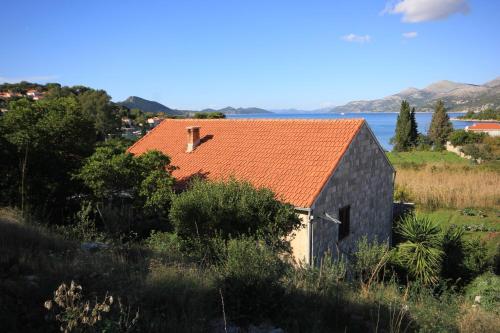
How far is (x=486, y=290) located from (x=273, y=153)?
→ 822 centimetres

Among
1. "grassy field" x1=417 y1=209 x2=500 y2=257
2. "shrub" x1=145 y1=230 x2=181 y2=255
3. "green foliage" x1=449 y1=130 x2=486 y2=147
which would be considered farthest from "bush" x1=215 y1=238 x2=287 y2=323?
"green foliage" x1=449 y1=130 x2=486 y2=147

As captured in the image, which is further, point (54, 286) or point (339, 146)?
point (339, 146)

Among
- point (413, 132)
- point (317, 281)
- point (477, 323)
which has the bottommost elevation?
point (477, 323)

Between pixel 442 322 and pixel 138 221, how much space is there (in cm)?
963

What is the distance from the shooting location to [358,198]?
14.8 meters

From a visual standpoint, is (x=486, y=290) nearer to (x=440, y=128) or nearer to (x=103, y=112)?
(x=103, y=112)

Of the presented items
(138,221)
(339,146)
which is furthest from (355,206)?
(138,221)

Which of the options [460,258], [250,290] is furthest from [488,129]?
[250,290]

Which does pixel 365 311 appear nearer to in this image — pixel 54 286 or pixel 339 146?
pixel 54 286

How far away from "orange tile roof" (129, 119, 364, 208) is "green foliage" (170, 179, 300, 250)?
3.06 feet

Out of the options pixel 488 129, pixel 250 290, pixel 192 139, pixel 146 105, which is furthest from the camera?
pixel 146 105

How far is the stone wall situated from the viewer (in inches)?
486

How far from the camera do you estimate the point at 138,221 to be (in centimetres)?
1255

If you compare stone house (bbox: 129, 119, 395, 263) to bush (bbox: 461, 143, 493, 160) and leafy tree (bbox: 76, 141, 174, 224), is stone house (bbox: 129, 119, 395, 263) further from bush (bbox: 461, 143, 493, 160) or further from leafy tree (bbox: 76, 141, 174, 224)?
bush (bbox: 461, 143, 493, 160)
